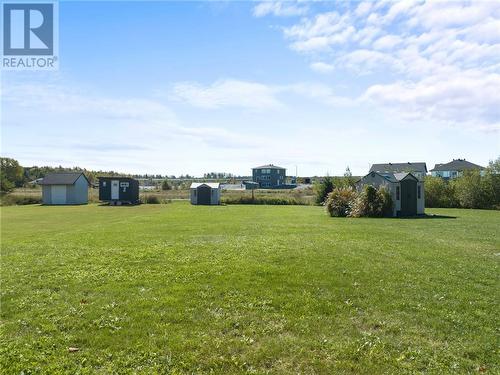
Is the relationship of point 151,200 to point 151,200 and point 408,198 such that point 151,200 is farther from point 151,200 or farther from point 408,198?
point 408,198

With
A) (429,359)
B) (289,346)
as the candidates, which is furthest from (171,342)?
(429,359)

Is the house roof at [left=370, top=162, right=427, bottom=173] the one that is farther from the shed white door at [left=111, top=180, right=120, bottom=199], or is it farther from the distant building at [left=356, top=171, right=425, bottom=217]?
the shed white door at [left=111, top=180, right=120, bottom=199]

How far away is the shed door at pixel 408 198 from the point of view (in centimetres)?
3644

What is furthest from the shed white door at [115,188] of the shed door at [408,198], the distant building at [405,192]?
the shed door at [408,198]

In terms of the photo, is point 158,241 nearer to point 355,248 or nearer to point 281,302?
point 355,248

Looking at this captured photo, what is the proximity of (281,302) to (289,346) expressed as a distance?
198cm

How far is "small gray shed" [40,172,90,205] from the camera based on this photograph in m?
57.9

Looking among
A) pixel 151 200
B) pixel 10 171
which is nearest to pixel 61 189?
pixel 151 200

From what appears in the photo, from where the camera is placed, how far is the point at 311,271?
34.5 ft

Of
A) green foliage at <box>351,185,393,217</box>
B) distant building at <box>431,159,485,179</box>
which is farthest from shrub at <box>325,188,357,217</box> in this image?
distant building at <box>431,159,485,179</box>

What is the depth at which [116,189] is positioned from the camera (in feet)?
194

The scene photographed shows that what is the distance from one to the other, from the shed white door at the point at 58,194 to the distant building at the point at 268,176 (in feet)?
242

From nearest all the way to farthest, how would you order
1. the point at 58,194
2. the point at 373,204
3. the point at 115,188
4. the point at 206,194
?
the point at 373,204, the point at 58,194, the point at 206,194, the point at 115,188

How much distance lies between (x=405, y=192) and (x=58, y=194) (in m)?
47.7
